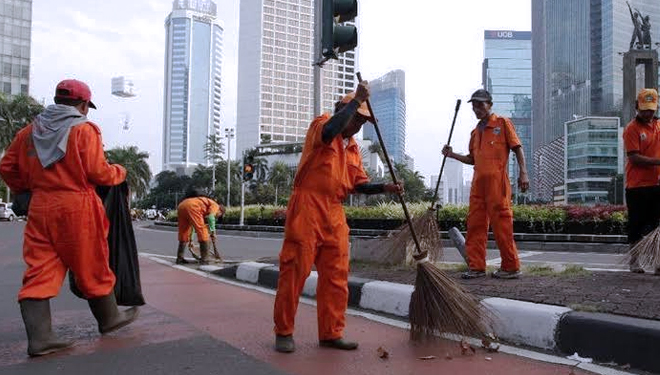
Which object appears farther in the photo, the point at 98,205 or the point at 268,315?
the point at 268,315

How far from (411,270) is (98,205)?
376cm

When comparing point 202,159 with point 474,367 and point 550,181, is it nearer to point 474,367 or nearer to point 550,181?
point 550,181

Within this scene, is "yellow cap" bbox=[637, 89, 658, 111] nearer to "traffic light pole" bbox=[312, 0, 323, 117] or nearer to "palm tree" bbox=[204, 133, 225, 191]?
"traffic light pole" bbox=[312, 0, 323, 117]

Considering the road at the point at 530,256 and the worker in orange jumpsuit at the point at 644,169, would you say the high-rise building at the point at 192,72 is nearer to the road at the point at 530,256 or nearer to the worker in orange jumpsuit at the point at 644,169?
the road at the point at 530,256

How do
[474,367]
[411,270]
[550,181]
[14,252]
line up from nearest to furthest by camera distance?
[474,367], [411,270], [14,252], [550,181]

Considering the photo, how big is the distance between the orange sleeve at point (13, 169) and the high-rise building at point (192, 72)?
3453 inches

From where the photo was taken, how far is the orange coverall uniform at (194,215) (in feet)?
33.0

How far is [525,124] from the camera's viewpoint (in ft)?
411

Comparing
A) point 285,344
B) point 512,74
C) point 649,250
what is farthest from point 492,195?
point 512,74

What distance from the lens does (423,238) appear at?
6.37 metres

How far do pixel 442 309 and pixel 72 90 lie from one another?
290cm

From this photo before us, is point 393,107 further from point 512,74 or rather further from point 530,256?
point 530,256

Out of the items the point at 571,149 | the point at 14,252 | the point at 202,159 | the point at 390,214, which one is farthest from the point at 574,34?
the point at 14,252

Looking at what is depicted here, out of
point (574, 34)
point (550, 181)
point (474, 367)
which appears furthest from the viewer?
point (550, 181)
